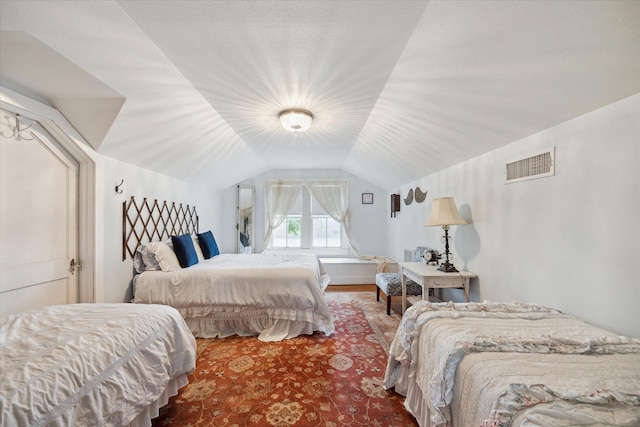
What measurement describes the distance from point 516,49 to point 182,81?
222 cm

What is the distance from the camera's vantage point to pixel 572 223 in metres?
1.72

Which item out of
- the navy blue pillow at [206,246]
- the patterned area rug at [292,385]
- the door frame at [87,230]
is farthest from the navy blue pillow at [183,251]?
the patterned area rug at [292,385]

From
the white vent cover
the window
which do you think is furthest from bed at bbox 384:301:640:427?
the window

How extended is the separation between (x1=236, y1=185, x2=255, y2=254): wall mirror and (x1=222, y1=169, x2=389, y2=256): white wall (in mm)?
119

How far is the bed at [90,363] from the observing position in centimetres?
101

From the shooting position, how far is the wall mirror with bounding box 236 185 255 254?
5.64 m

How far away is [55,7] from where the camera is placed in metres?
1.27

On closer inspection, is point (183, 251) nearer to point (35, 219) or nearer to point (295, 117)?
point (35, 219)

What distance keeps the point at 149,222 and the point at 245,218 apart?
8.19 ft

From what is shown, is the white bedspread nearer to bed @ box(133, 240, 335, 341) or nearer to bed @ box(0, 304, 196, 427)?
bed @ box(133, 240, 335, 341)

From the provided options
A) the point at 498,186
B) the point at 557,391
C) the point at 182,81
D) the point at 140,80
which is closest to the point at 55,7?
the point at 140,80

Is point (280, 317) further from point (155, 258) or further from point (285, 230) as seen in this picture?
point (285, 230)

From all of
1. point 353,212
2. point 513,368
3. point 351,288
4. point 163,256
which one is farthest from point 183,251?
point 353,212

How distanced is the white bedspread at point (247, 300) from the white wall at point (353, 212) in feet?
9.29
